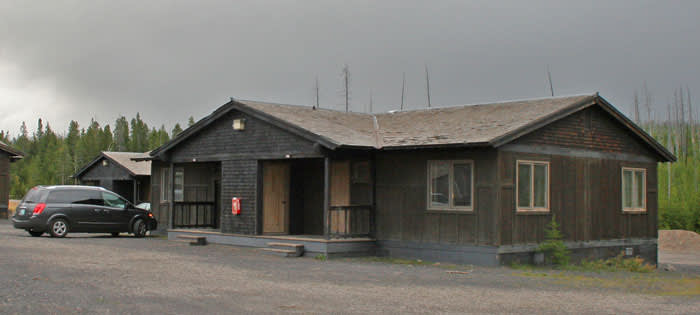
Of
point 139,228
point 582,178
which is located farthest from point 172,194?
point 582,178

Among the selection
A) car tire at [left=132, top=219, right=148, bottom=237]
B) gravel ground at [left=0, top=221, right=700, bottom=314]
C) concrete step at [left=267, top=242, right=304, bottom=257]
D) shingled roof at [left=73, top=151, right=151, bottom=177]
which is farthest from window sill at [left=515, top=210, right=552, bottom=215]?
shingled roof at [left=73, top=151, right=151, bottom=177]

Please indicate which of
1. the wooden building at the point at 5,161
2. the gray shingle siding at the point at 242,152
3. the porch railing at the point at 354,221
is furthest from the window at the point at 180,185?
the wooden building at the point at 5,161

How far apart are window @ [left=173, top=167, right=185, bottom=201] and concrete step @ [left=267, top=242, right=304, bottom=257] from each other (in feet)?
Answer: 22.6

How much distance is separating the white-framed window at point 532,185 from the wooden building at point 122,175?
16.7m

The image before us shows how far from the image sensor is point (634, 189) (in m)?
21.1

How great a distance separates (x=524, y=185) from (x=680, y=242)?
1592cm

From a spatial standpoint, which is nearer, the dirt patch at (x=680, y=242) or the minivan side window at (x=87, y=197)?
the minivan side window at (x=87, y=197)

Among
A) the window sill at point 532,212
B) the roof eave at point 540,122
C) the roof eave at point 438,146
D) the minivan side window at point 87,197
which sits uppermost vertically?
the roof eave at point 540,122

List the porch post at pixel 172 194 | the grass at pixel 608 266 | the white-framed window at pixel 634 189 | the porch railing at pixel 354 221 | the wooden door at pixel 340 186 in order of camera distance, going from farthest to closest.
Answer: the porch post at pixel 172 194 < the white-framed window at pixel 634 189 < the wooden door at pixel 340 186 < the porch railing at pixel 354 221 < the grass at pixel 608 266

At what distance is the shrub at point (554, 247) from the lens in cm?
1792

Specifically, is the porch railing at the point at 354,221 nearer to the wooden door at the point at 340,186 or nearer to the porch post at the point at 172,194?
the wooden door at the point at 340,186

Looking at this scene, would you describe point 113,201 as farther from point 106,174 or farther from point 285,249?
point 285,249

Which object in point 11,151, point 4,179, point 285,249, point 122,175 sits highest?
point 11,151

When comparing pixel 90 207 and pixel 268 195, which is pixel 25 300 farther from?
pixel 90 207
